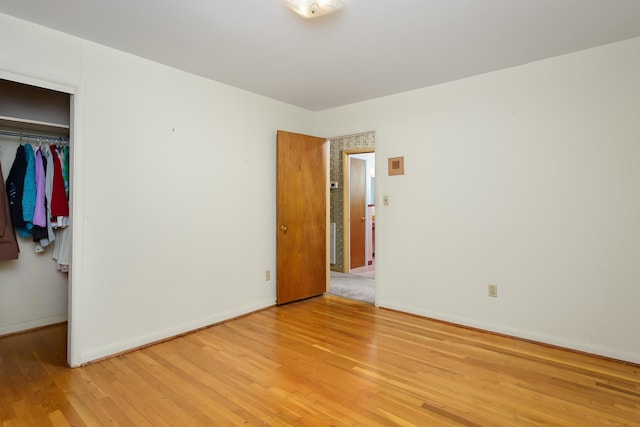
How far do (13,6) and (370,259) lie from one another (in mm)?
5818

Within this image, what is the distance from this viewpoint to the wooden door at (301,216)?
4.09m

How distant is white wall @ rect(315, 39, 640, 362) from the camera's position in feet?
8.75

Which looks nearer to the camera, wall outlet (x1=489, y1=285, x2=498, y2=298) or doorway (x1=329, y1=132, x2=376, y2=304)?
wall outlet (x1=489, y1=285, x2=498, y2=298)

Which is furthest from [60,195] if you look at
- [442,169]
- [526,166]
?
[526,166]

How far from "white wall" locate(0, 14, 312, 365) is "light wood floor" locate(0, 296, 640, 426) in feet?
1.14

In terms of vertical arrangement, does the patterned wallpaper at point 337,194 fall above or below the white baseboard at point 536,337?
above

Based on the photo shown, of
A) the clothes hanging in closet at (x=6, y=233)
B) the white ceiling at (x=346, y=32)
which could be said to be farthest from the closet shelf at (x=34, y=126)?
the white ceiling at (x=346, y=32)

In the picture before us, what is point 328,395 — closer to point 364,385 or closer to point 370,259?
point 364,385

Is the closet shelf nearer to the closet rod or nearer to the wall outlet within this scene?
the closet rod

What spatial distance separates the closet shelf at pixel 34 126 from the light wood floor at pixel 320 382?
1852 mm

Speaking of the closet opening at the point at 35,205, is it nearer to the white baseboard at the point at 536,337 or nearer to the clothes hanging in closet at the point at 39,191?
the clothes hanging in closet at the point at 39,191

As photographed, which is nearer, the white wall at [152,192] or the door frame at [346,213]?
the white wall at [152,192]

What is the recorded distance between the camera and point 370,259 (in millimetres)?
6734

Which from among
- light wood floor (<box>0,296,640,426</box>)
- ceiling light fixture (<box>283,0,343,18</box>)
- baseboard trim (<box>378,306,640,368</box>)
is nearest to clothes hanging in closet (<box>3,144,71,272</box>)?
light wood floor (<box>0,296,640,426</box>)
